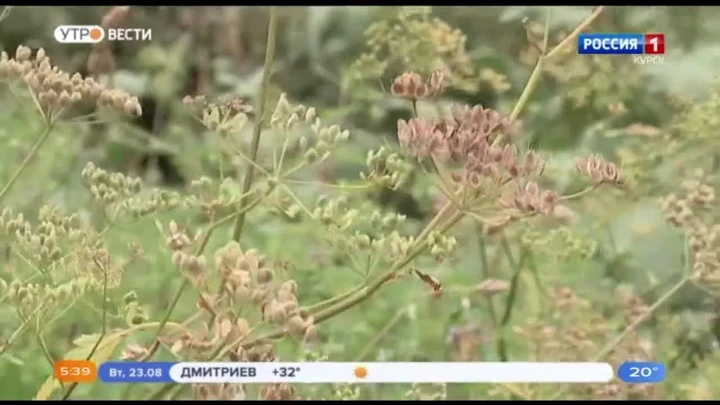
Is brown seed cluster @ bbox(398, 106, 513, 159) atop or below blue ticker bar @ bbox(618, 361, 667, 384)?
atop

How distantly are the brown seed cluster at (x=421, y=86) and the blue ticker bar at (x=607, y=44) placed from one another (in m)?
0.13

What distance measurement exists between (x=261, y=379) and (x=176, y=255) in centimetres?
14

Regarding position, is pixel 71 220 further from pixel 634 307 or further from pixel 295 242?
pixel 634 307

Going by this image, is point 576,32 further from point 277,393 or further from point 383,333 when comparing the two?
point 277,393

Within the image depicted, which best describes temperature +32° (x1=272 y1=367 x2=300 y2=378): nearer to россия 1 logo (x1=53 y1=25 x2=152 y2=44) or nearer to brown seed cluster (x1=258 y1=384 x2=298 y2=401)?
brown seed cluster (x1=258 y1=384 x2=298 y2=401)

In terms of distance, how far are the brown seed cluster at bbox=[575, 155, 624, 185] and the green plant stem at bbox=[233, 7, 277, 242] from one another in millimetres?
299

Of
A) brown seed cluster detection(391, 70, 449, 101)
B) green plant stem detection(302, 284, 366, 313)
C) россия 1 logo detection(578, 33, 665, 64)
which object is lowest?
green plant stem detection(302, 284, 366, 313)

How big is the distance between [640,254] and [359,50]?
0.33 m

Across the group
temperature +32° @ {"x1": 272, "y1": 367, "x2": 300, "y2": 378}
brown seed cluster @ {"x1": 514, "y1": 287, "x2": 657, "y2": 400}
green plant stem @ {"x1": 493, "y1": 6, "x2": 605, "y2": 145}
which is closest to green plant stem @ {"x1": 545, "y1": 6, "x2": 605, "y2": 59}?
green plant stem @ {"x1": 493, "y1": 6, "x2": 605, "y2": 145}

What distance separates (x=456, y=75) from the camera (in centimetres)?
107

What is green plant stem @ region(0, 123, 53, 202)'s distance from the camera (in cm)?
106
